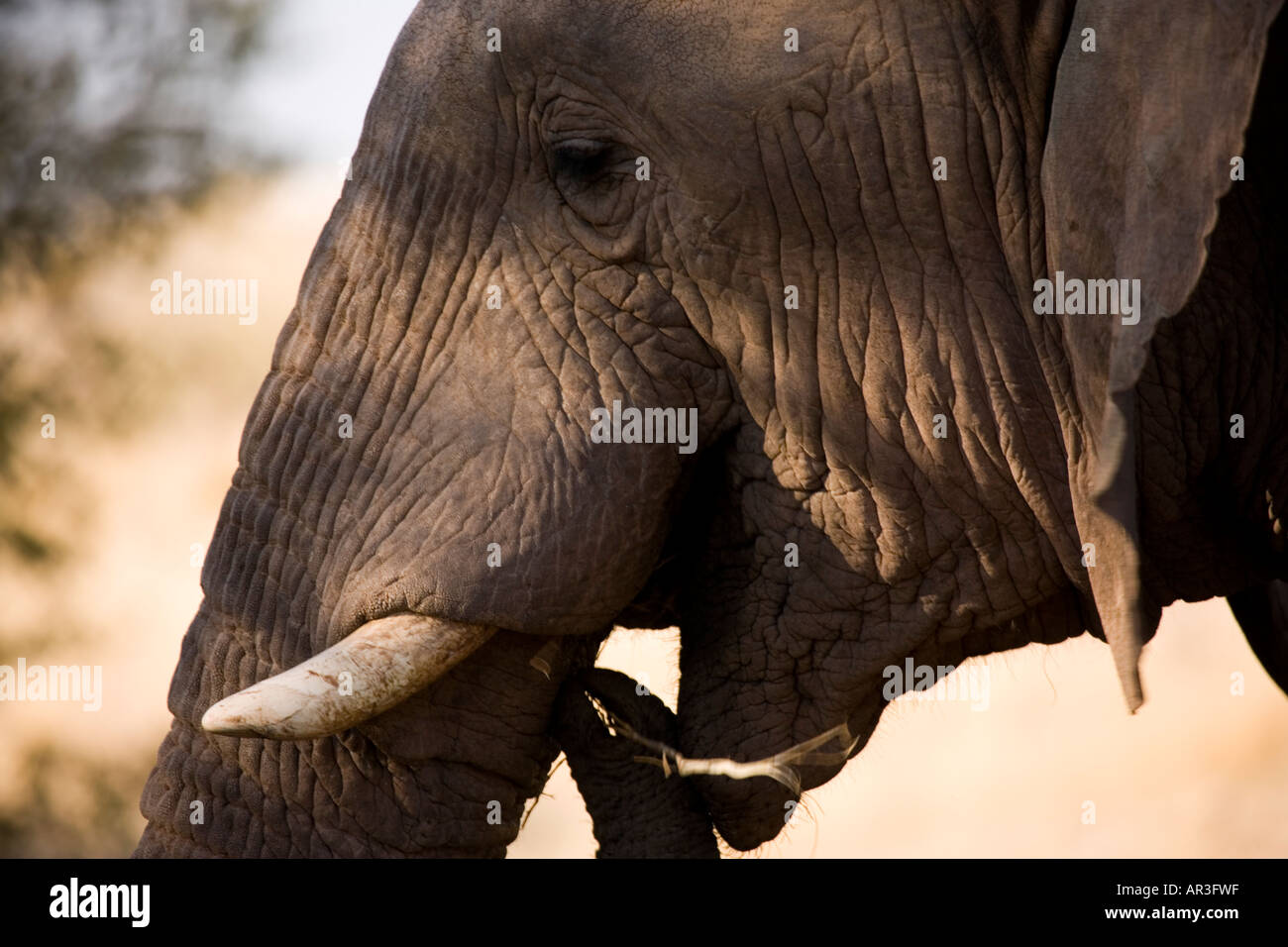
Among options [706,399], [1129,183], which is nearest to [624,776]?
[706,399]

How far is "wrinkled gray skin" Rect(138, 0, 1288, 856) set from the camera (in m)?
2.70

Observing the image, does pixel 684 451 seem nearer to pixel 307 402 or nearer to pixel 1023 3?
pixel 307 402

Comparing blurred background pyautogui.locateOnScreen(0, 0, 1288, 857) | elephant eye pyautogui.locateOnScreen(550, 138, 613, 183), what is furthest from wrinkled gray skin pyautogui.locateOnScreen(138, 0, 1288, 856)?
blurred background pyautogui.locateOnScreen(0, 0, 1288, 857)

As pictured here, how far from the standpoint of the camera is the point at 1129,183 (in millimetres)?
2404

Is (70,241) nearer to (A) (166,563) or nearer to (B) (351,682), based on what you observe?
(A) (166,563)

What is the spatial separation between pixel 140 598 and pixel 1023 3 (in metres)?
8.70

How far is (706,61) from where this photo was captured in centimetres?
273

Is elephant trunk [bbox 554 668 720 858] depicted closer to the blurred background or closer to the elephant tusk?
the elephant tusk

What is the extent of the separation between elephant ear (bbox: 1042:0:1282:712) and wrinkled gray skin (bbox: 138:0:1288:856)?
1 centimetres

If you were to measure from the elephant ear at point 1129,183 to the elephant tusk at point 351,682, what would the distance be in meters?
1.08

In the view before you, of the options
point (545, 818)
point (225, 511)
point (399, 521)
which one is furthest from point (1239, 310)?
point (545, 818)

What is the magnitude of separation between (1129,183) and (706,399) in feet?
2.73

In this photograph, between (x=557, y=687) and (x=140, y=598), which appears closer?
(x=557, y=687)
